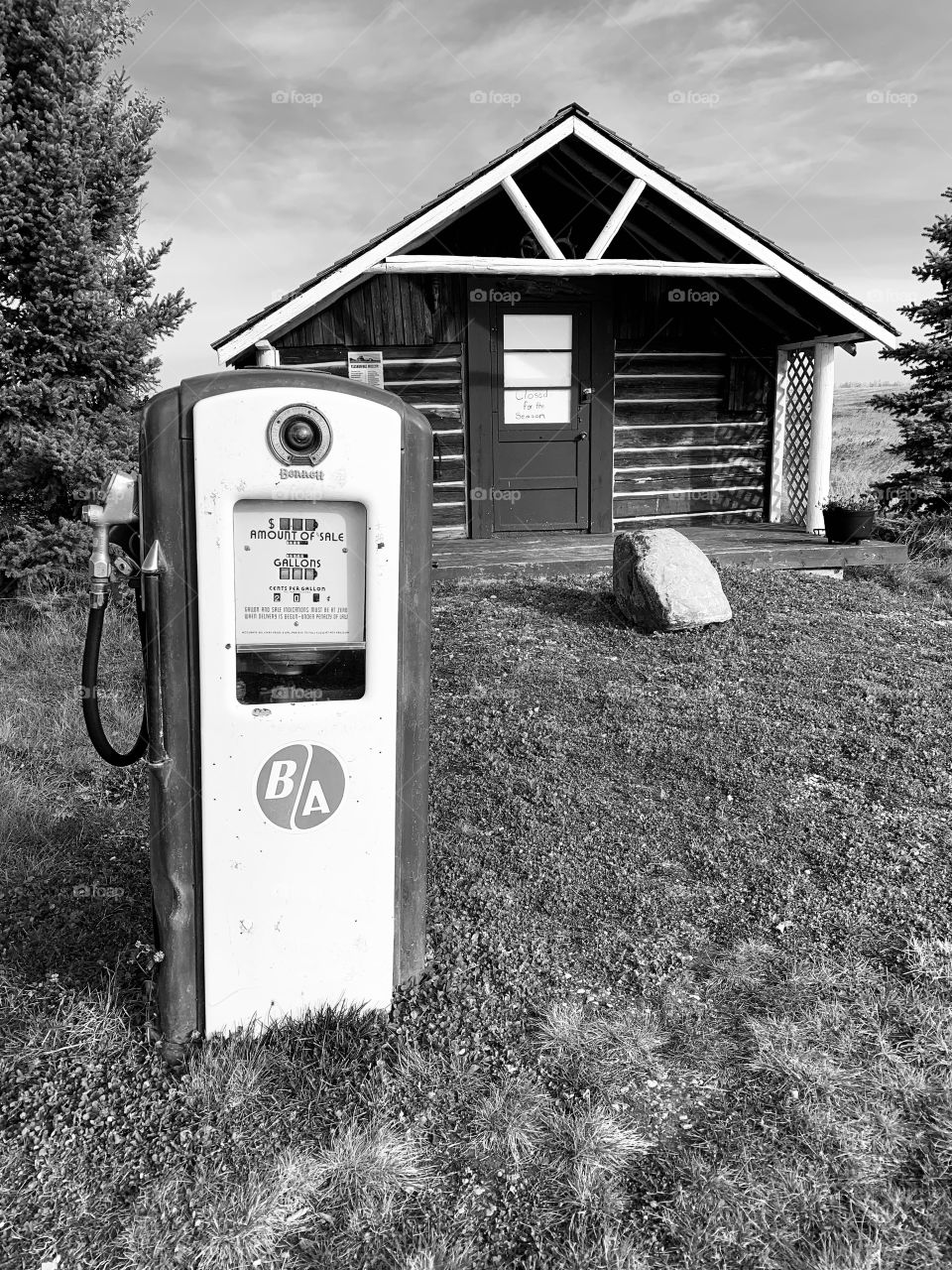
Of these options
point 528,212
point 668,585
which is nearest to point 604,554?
point 668,585

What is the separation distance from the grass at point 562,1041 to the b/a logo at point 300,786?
636 mm

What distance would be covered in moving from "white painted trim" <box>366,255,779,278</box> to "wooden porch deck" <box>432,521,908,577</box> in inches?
102

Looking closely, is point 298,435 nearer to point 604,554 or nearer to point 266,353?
point 604,554

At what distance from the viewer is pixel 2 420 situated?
8039 millimetres

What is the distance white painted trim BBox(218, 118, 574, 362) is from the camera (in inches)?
314

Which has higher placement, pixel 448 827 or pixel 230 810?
pixel 230 810

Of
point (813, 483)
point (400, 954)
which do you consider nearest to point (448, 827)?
point (400, 954)

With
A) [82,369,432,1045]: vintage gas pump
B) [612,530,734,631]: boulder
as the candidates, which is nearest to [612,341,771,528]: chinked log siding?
[612,530,734,631]: boulder

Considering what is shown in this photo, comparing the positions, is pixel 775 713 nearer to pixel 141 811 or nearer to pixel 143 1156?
pixel 141 811

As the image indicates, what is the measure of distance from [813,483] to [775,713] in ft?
19.1

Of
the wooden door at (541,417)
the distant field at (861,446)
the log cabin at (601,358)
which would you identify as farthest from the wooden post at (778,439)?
the wooden door at (541,417)

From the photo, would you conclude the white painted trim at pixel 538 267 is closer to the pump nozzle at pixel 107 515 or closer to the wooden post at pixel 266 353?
the wooden post at pixel 266 353

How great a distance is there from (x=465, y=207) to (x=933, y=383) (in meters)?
5.78

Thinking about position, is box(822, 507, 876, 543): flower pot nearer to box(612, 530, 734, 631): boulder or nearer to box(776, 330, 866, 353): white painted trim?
box(776, 330, 866, 353): white painted trim
